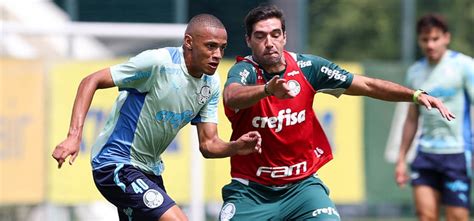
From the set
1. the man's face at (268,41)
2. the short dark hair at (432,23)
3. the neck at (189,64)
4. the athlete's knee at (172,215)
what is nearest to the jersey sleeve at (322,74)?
the man's face at (268,41)

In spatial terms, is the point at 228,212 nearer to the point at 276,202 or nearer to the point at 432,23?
the point at 276,202

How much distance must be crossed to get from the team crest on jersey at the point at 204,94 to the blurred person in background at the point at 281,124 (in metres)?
0.18

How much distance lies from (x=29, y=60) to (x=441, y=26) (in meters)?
4.76

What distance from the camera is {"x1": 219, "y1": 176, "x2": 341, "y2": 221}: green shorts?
791 cm

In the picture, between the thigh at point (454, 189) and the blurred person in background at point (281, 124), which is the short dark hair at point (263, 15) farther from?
the thigh at point (454, 189)

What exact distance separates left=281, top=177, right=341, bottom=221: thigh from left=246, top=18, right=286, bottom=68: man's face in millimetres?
851

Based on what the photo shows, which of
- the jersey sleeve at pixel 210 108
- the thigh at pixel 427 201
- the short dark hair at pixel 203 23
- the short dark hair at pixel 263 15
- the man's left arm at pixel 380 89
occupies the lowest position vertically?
the thigh at pixel 427 201

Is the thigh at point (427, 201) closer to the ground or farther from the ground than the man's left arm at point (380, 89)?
closer to the ground

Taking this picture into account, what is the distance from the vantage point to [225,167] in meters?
14.2

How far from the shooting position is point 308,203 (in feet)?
25.9

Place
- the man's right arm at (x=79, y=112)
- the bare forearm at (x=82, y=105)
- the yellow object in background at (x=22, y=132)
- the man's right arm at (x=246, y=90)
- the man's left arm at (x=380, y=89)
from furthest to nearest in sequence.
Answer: the yellow object in background at (x=22, y=132) < the man's left arm at (x=380, y=89) < the bare forearm at (x=82, y=105) < the man's right arm at (x=79, y=112) < the man's right arm at (x=246, y=90)

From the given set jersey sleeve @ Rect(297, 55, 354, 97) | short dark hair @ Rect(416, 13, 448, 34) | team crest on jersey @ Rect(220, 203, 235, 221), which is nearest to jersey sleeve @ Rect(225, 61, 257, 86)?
jersey sleeve @ Rect(297, 55, 354, 97)

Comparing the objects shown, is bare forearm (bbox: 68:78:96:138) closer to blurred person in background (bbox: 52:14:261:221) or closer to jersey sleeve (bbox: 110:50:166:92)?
blurred person in background (bbox: 52:14:261:221)

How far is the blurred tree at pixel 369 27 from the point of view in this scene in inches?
685
